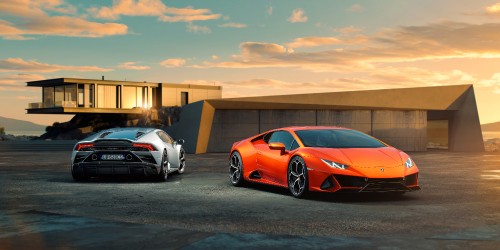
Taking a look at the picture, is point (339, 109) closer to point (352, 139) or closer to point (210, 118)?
point (210, 118)

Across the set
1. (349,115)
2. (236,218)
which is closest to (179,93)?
(349,115)

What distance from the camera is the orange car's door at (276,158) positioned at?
1219cm

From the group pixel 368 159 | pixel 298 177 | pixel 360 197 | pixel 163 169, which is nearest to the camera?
pixel 368 159

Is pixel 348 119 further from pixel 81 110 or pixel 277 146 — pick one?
pixel 81 110

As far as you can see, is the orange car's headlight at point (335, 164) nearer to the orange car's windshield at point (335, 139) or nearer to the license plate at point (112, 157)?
the orange car's windshield at point (335, 139)

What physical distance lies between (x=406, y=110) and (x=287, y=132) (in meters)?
28.3

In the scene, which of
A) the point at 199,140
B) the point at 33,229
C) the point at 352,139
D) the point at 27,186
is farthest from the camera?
the point at 199,140

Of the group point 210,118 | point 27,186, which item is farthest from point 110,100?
point 27,186

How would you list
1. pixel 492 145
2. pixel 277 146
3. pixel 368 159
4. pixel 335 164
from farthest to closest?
pixel 492 145 < pixel 277 146 < pixel 368 159 < pixel 335 164

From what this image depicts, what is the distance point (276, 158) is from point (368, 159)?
2.08m

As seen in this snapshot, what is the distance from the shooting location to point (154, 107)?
78750 mm

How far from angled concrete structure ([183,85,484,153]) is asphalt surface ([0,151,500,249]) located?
2219cm

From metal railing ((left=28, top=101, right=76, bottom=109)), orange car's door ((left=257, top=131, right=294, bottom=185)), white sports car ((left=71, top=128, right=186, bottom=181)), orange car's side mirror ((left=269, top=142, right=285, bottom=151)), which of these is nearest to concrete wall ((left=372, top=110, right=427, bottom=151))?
white sports car ((left=71, top=128, right=186, bottom=181))

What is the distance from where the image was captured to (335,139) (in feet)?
41.7
